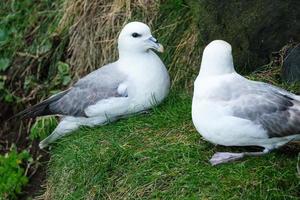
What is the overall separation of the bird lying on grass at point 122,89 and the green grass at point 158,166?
84 millimetres

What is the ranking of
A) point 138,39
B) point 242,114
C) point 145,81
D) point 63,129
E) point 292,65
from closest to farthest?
point 242,114 < point 292,65 < point 145,81 < point 138,39 < point 63,129

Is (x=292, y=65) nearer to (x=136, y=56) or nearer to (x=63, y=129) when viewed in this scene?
(x=136, y=56)

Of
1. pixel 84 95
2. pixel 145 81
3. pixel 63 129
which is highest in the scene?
pixel 145 81

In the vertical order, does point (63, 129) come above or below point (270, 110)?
below

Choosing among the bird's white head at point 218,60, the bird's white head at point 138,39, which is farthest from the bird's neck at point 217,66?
the bird's white head at point 138,39

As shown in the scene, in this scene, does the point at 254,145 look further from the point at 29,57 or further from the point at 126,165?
the point at 29,57

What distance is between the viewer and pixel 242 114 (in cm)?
355

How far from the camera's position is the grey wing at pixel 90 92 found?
447 centimetres

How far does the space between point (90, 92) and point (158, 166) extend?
0.87m

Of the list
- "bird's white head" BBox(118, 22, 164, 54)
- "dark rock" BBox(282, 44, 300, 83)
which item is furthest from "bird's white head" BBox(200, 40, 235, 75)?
"bird's white head" BBox(118, 22, 164, 54)

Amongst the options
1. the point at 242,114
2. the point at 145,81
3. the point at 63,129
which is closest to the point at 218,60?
the point at 242,114

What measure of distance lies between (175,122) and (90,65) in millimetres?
1453

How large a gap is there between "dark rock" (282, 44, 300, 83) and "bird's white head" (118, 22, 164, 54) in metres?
0.77

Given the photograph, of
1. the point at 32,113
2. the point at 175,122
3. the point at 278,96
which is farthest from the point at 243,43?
the point at 32,113
